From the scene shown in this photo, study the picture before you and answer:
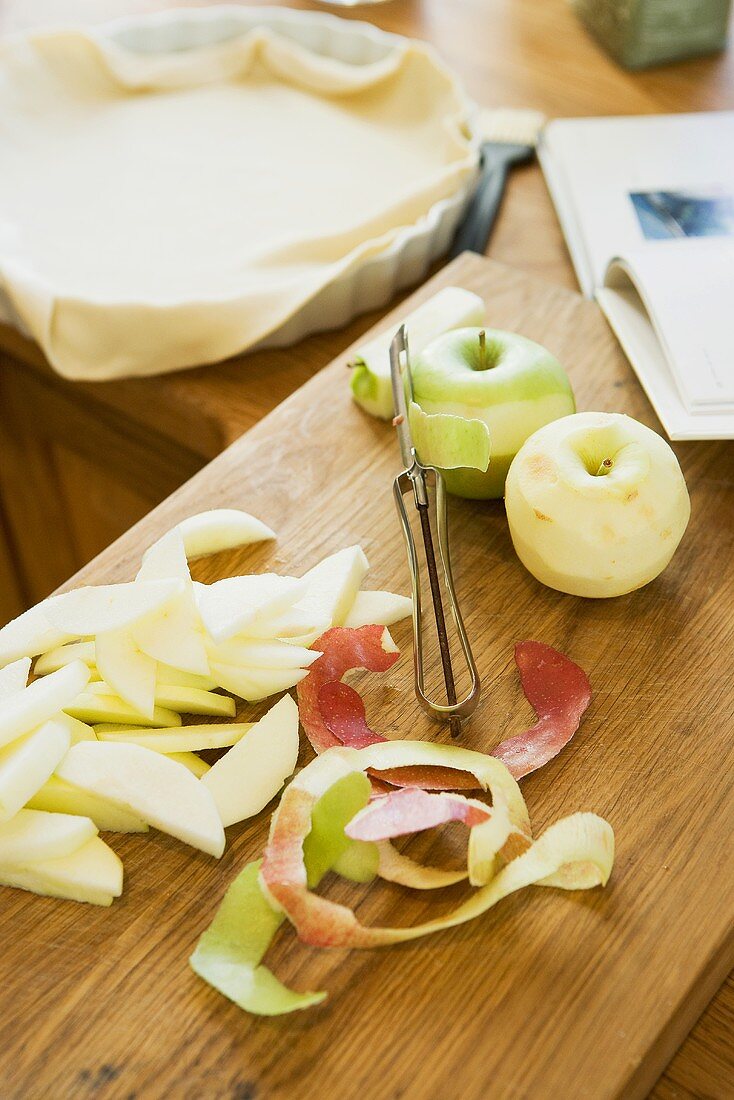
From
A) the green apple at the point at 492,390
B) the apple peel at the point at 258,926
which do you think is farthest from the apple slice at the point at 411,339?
the apple peel at the point at 258,926

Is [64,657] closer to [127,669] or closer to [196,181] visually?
[127,669]

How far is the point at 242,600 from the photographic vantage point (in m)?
0.64

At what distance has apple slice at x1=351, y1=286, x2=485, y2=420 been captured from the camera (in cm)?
83

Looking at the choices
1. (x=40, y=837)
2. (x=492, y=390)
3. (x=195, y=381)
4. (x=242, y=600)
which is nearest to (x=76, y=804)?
(x=40, y=837)

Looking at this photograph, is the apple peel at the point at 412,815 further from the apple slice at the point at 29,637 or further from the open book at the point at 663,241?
the open book at the point at 663,241

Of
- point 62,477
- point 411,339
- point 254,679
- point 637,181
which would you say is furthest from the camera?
point 62,477

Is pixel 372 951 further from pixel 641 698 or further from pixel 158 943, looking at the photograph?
pixel 641 698

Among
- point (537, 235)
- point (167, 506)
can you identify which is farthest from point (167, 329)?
point (537, 235)

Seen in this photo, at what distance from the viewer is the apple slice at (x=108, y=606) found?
24.4 inches

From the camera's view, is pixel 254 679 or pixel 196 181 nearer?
pixel 254 679

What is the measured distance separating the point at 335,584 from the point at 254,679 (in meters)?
0.09

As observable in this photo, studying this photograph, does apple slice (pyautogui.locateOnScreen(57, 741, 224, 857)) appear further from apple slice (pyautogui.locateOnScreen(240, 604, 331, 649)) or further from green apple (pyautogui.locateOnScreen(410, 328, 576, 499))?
green apple (pyautogui.locateOnScreen(410, 328, 576, 499))

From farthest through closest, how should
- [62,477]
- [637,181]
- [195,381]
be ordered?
1. [62,477]
2. [637,181]
3. [195,381]

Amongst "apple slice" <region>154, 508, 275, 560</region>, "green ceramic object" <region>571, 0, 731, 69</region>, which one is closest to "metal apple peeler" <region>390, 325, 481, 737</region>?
"apple slice" <region>154, 508, 275, 560</region>
